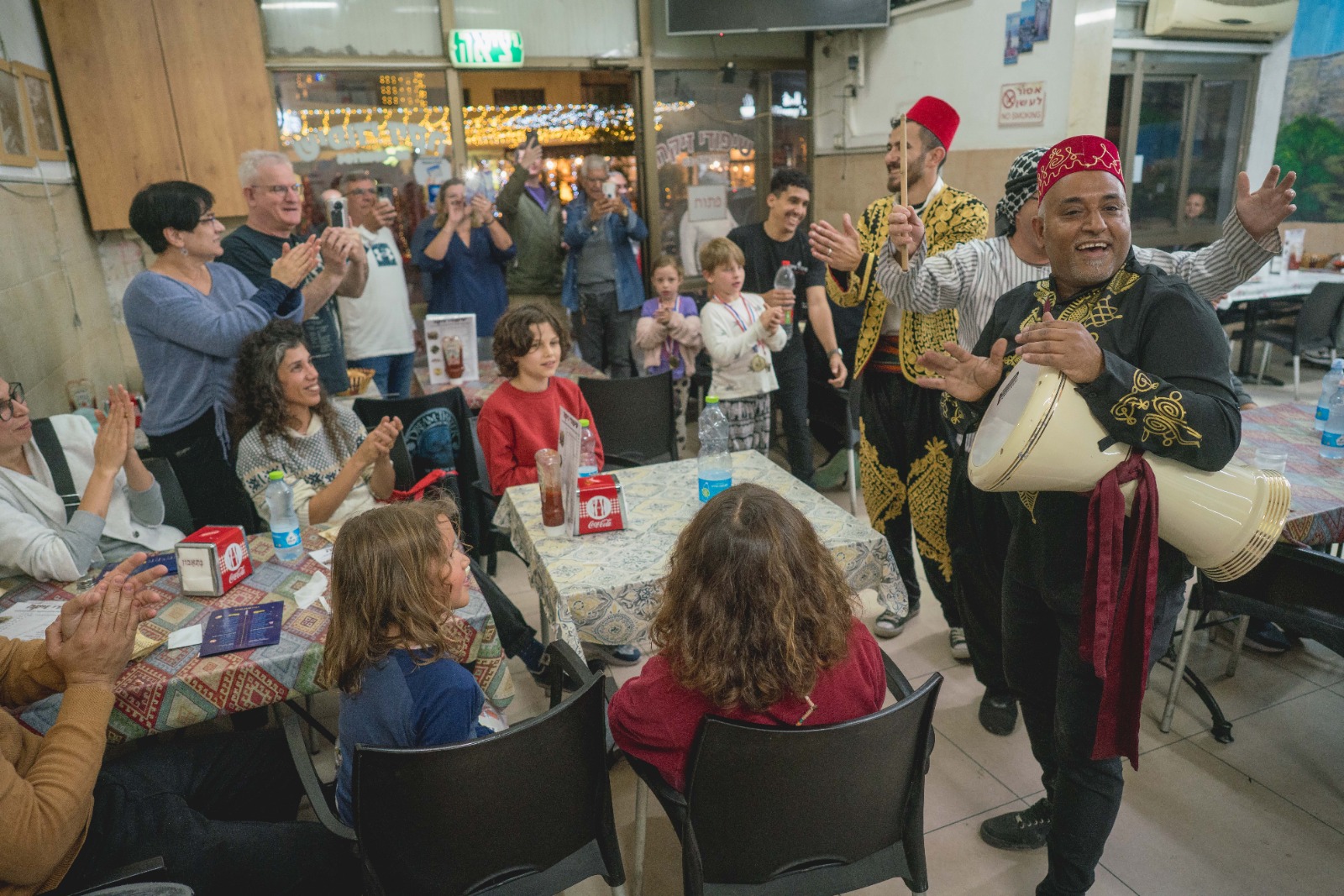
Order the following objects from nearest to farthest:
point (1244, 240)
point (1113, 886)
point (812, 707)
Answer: point (812, 707) < point (1244, 240) < point (1113, 886)

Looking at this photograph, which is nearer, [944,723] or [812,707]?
[812,707]

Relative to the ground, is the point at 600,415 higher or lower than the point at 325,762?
higher

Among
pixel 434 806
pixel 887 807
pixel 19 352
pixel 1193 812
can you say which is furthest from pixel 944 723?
pixel 19 352

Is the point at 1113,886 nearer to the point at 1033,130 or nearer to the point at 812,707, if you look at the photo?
the point at 812,707

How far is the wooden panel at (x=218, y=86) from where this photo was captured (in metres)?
4.46

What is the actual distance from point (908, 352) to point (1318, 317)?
15.0 ft

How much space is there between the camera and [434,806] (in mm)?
1269

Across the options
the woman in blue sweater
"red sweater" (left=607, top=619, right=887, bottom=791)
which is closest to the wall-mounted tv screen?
the woman in blue sweater

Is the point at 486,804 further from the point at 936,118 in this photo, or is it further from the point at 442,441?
the point at 936,118

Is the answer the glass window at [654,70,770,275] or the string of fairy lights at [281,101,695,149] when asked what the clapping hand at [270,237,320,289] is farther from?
the glass window at [654,70,770,275]

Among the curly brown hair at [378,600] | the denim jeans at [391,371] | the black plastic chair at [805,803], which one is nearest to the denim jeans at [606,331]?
the denim jeans at [391,371]

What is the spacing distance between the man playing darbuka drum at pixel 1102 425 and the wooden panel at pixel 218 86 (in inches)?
175

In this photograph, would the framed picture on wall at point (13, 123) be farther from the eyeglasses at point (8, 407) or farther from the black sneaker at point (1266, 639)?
the black sneaker at point (1266, 639)

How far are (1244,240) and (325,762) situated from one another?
2676 millimetres
